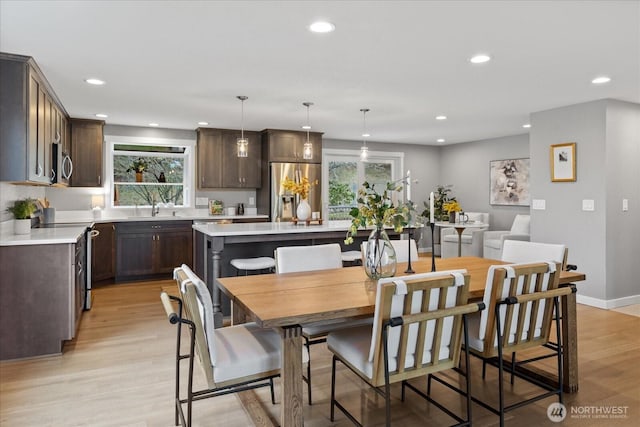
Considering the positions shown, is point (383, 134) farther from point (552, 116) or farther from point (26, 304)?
point (26, 304)

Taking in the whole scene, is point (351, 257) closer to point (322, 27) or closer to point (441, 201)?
point (322, 27)

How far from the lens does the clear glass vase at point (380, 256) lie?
2482mm

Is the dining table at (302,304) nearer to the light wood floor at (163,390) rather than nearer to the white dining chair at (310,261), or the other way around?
the white dining chair at (310,261)

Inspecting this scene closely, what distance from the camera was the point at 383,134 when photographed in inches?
290

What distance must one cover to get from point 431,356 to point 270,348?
2.48 ft

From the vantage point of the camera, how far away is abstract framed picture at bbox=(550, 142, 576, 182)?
15.9 ft

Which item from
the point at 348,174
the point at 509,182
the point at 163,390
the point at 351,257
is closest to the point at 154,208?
the point at 348,174

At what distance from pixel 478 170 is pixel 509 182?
0.77 m

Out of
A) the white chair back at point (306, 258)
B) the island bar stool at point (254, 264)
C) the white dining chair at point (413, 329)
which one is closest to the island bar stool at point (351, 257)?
the island bar stool at point (254, 264)

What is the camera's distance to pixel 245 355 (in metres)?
1.98

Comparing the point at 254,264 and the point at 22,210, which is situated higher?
the point at 22,210

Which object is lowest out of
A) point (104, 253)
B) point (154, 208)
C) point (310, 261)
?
point (104, 253)

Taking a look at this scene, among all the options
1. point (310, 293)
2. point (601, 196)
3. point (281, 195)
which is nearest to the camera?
point (310, 293)

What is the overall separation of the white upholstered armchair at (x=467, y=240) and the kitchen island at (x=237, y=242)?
3.12 m
